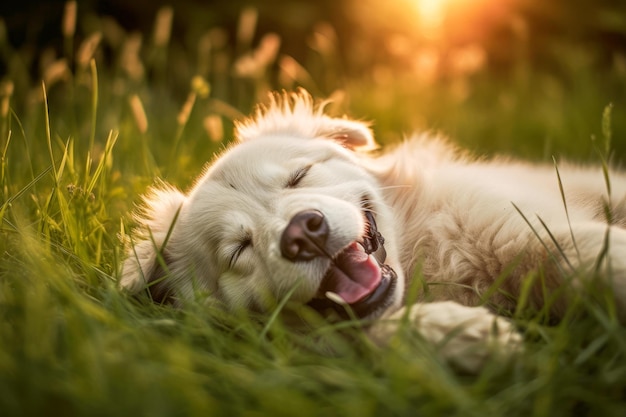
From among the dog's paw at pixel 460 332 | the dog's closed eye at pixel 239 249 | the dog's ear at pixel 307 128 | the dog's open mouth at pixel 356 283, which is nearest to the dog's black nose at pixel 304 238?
the dog's open mouth at pixel 356 283

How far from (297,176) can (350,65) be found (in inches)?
262

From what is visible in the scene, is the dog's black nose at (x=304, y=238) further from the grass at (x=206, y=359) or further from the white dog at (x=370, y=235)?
the grass at (x=206, y=359)

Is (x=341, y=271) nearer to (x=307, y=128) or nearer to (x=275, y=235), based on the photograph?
(x=275, y=235)

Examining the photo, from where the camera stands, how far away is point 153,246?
2.35 meters

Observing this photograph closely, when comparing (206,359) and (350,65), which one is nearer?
(206,359)

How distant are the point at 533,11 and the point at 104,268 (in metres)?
7.07

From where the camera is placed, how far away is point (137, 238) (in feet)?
8.96

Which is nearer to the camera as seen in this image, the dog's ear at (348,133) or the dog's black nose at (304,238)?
the dog's black nose at (304,238)

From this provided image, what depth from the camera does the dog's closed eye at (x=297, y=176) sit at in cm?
261

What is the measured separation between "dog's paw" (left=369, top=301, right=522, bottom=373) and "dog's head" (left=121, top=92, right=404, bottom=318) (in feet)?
0.62

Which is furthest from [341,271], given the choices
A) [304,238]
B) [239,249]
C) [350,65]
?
[350,65]

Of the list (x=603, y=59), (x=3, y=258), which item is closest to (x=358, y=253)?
(x=3, y=258)

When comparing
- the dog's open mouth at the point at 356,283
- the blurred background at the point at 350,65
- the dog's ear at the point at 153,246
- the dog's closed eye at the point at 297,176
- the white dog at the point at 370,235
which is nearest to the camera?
the white dog at the point at 370,235

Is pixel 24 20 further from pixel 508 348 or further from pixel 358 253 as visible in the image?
pixel 508 348
